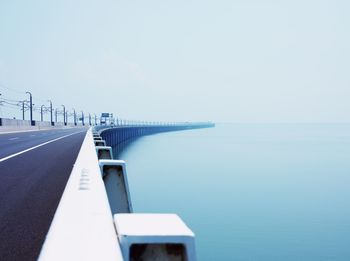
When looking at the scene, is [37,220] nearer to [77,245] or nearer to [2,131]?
[77,245]

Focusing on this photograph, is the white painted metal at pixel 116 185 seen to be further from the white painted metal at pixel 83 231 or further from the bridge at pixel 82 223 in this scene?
the white painted metal at pixel 83 231

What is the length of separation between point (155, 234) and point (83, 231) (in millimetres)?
652

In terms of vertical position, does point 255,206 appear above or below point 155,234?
below

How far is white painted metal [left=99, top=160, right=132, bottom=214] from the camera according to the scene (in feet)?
19.1

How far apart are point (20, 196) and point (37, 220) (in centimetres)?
209

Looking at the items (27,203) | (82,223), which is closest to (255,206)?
(27,203)

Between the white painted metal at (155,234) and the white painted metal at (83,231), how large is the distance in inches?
2.5

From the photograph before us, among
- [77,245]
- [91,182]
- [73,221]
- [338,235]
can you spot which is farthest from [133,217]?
[338,235]

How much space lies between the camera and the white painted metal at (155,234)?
1.84m

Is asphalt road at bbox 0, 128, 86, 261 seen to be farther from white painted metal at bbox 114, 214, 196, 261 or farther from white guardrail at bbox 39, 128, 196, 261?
white painted metal at bbox 114, 214, 196, 261

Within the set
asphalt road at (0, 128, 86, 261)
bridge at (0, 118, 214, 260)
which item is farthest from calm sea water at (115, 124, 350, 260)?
bridge at (0, 118, 214, 260)

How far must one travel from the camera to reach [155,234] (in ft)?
6.05

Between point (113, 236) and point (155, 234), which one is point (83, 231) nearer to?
point (113, 236)

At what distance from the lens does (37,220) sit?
5.55 meters
